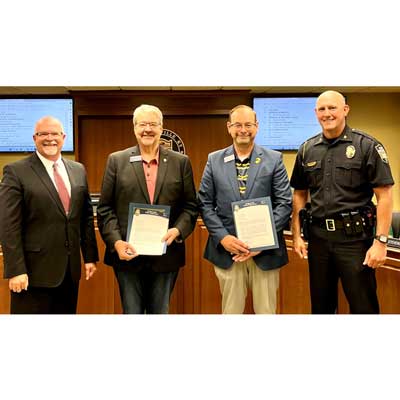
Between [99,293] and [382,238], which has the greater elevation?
[382,238]

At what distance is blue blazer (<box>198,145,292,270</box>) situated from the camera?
2.01 meters

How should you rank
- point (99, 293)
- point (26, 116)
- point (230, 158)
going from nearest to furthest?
point (230, 158) < point (99, 293) < point (26, 116)

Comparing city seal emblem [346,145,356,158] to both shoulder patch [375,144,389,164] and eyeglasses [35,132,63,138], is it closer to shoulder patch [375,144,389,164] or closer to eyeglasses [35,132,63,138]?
shoulder patch [375,144,389,164]

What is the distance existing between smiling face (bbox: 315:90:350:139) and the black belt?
0.40 meters

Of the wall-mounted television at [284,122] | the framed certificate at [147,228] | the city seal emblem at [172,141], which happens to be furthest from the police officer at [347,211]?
the city seal emblem at [172,141]

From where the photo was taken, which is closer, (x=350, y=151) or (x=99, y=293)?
(x=350, y=151)

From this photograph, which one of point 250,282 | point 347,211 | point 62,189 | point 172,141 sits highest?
point 172,141

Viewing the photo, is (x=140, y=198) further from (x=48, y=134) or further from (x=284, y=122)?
(x=284, y=122)

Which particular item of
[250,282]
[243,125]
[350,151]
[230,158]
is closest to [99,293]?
[250,282]

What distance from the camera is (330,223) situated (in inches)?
77.1

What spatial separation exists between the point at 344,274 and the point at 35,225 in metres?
1.35

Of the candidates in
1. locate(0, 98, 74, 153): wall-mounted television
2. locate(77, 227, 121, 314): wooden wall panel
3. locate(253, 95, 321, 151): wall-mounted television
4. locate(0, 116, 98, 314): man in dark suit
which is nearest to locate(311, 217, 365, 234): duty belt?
locate(0, 116, 98, 314): man in dark suit

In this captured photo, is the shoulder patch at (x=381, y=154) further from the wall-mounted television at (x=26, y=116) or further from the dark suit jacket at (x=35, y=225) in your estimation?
the wall-mounted television at (x=26, y=116)
